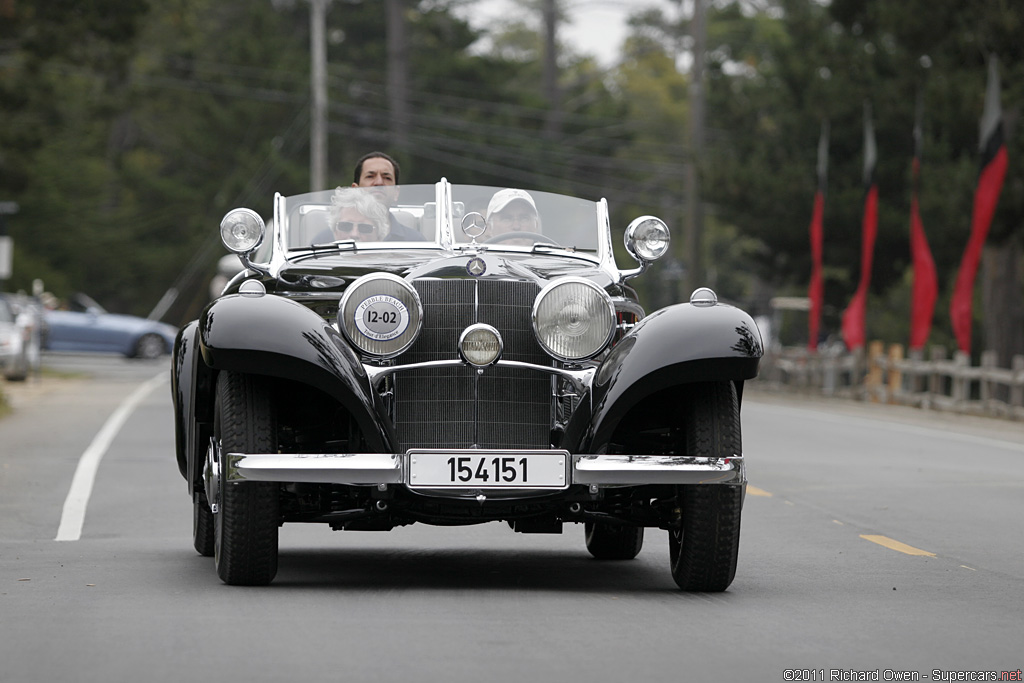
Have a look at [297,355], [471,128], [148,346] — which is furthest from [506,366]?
[471,128]

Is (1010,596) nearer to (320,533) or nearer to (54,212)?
(320,533)

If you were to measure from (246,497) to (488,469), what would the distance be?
994 millimetres

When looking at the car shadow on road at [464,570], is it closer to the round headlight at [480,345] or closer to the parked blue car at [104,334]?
the round headlight at [480,345]

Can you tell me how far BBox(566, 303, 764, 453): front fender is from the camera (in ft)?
25.4

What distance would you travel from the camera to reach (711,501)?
790 cm

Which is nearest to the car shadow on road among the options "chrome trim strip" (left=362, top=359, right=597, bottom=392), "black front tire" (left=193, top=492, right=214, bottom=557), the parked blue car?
"black front tire" (left=193, top=492, right=214, bottom=557)

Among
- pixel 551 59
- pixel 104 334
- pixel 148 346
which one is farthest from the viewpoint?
pixel 551 59

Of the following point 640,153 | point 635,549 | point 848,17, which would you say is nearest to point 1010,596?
point 635,549

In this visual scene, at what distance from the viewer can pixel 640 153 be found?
272 feet

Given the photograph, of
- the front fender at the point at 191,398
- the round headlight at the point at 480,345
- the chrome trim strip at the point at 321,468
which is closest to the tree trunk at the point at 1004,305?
the front fender at the point at 191,398

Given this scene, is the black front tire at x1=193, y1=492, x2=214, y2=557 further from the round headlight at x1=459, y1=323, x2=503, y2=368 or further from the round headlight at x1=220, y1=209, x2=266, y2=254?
the round headlight at x1=459, y1=323, x2=503, y2=368

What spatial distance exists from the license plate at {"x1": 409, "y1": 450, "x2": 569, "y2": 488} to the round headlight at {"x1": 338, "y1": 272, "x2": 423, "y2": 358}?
500 mm

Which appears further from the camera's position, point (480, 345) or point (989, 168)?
point (989, 168)

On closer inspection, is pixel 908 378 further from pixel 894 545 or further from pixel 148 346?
pixel 894 545
